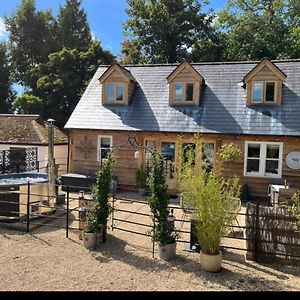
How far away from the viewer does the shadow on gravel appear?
5922 millimetres

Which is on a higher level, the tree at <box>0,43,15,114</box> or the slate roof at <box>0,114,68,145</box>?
the tree at <box>0,43,15,114</box>

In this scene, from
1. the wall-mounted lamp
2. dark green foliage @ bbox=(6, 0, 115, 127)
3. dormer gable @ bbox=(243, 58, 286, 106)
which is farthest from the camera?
dark green foliage @ bbox=(6, 0, 115, 127)

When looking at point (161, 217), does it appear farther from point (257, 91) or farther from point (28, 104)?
point (28, 104)

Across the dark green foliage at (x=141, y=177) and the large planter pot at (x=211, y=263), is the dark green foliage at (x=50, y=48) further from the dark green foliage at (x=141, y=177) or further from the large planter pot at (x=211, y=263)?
the large planter pot at (x=211, y=263)

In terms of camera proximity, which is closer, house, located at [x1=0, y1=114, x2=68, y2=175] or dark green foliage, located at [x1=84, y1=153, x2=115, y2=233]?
dark green foliage, located at [x1=84, y1=153, x2=115, y2=233]

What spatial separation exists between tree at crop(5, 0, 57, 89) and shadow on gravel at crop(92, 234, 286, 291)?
3434 centimetres

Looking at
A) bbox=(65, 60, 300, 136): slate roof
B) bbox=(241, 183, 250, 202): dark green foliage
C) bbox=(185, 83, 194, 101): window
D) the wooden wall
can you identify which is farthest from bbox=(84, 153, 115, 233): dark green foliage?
bbox=(185, 83, 194, 101): window

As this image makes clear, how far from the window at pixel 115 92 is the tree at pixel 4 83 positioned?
24.2 meters

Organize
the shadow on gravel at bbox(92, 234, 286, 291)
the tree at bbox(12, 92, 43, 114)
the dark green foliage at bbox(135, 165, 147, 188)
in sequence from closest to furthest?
the shadow on gravel at bbox(92, 234, 286, 291)
the dark green foliage at bbox(135, 165, 147, 188)
the tree at bbox(12, 92, 43, 114)

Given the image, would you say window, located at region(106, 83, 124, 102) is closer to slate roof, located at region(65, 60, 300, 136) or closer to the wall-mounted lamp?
slate roof, located at region(65, 60, 300, 136)

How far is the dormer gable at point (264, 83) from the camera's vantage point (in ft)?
49.1

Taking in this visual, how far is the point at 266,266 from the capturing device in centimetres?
684

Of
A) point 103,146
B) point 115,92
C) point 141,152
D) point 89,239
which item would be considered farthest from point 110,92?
point 89,239

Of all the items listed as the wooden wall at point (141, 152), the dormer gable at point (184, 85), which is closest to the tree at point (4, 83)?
the wooden wall at point (141, 152)
